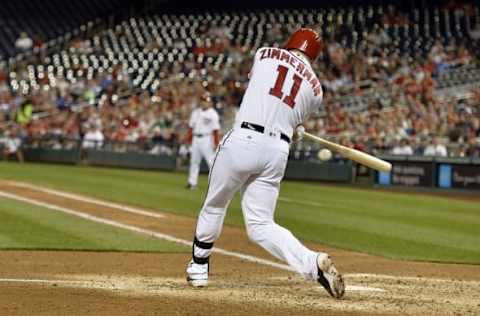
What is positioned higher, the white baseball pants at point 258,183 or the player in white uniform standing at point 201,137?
the player in white uniform standing at point 201,137

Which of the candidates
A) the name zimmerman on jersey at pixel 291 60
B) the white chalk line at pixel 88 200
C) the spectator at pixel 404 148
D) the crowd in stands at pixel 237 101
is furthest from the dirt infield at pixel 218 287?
the crowd in stands at pixel 237 101

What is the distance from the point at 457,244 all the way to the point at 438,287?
4.28m

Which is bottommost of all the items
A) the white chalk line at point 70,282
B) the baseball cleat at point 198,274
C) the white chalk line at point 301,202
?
the white chalk line at point 70,282

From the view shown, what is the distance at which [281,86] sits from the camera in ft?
23.9

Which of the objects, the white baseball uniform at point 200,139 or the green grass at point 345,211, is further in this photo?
the white baseball uniform at point 200,139

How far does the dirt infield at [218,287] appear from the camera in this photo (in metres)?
6.68

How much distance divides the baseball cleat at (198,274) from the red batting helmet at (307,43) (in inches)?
73.8

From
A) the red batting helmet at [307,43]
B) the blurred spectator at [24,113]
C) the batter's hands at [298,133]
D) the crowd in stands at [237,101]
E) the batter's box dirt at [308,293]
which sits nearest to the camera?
the batter's box dirt at [308,293]

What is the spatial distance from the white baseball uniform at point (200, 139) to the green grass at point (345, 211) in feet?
1.55

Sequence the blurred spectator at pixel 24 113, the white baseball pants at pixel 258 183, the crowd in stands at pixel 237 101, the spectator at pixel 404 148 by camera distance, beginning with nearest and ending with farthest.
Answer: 1. the white baseball pants at pixel 258 183
2. the spectator at pixel 404 148
3. the crowd in stands at pixel 237 101
4. the blurred spectator at pixel 24 113

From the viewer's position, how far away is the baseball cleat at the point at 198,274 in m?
7.69

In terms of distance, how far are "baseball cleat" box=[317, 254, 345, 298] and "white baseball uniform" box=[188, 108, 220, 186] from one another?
1298 centimetres

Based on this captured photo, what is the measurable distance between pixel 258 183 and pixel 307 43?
117 cm

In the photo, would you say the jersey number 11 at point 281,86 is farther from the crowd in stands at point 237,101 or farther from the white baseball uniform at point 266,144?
the crowd in stands at point 237,101
